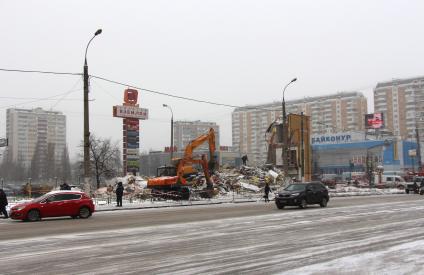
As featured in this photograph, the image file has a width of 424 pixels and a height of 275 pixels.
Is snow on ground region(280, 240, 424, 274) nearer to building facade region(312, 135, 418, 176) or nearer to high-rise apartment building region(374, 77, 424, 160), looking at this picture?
building facade region(312, 135, 418, 176)

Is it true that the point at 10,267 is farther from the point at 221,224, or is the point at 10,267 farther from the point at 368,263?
the point at 221,224

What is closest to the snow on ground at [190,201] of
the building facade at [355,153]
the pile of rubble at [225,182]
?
the pile of rubble at [225,182]

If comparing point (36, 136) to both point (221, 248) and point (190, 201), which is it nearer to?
point (190, 201)

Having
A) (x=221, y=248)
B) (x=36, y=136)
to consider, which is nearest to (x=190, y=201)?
(x=221, y=248)

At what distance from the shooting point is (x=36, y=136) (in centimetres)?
9956

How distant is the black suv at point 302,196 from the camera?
94.8ft

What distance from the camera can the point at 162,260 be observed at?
35.9 feet

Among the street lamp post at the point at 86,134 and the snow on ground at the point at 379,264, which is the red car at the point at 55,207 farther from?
the snow on ground at the point at 379,264

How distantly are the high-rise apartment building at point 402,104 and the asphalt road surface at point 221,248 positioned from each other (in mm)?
109760

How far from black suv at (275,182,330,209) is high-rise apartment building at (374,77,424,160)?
95.8 m

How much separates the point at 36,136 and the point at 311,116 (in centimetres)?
6461

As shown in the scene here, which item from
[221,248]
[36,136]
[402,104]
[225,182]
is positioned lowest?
[221,248]

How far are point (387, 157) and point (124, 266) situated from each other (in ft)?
361

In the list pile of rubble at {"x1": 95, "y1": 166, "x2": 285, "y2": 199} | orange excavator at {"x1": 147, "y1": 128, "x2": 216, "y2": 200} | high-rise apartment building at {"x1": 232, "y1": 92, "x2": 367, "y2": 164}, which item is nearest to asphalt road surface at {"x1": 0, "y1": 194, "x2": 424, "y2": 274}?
orange excavator at {"x1": 147, "y1": 128, "x2": 216, "y2": 200}
